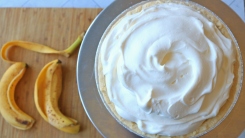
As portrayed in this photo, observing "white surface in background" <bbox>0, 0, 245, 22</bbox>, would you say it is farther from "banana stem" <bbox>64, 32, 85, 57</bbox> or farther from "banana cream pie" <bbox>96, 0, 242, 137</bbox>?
"banana cream pie" <bbox>96, 0, 242, 137</bbox>

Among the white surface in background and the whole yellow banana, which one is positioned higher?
the white surface in background

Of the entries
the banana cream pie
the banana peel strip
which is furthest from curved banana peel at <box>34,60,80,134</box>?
the banana cream pie

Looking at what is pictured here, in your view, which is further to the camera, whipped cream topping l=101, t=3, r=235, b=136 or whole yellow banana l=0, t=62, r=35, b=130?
whole yellow banana l=0, t=62, r=35, b=130

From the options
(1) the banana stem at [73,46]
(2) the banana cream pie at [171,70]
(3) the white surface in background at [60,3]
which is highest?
(3) the white surface in background at [60,3]

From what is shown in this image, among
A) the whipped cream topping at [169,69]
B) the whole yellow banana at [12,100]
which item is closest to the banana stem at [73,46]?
the whole yellow banana at [12,100]

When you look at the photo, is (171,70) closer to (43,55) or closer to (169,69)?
(169,69)

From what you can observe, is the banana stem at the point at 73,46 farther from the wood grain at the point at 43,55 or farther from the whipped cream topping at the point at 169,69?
the whipped cream topping at the point at 169,69

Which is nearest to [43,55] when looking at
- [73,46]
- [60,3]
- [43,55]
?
[43,55]

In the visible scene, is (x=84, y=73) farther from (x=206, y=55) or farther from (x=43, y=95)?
(x=206, y=55)

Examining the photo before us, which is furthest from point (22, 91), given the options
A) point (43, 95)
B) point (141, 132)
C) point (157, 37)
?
point (157, 37)
